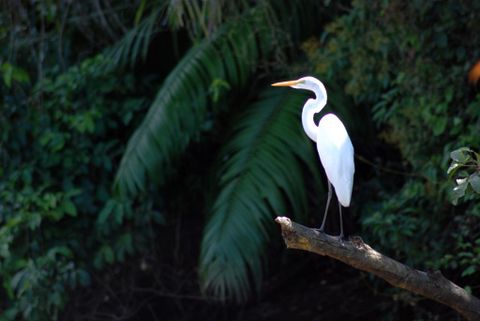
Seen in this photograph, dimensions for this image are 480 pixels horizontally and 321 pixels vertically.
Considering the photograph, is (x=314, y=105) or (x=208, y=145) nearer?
(x=314, y=105)

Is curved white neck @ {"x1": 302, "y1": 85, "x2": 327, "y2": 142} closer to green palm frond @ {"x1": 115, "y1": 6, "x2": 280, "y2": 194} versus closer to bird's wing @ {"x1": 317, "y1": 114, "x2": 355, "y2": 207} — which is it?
bird's wing @ {"x1": 317, "y1": 114, "x2": 355, "y2": 207}

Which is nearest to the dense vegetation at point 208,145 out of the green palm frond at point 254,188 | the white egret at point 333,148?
the green palm frond at point 254,188

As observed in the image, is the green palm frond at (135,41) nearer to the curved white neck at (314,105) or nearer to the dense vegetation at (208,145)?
the dense vegetation at (208,145)

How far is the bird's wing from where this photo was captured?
143 inches

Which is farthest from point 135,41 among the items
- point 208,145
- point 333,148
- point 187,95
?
point 333,148

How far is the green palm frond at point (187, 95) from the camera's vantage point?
17.8 ft

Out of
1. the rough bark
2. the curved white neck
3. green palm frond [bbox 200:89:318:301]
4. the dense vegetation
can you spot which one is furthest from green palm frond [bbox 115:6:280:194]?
the rough bark

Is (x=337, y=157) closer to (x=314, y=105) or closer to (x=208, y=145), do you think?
(x=314, y=105)

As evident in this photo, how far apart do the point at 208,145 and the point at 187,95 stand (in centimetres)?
83

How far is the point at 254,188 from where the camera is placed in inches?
210

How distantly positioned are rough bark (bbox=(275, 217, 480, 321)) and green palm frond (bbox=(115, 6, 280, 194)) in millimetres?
2222

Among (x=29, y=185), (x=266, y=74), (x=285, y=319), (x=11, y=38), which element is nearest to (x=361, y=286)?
(x=285, y=319)

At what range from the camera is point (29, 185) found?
5.40m

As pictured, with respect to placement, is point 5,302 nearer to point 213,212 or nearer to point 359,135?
point 213,212
